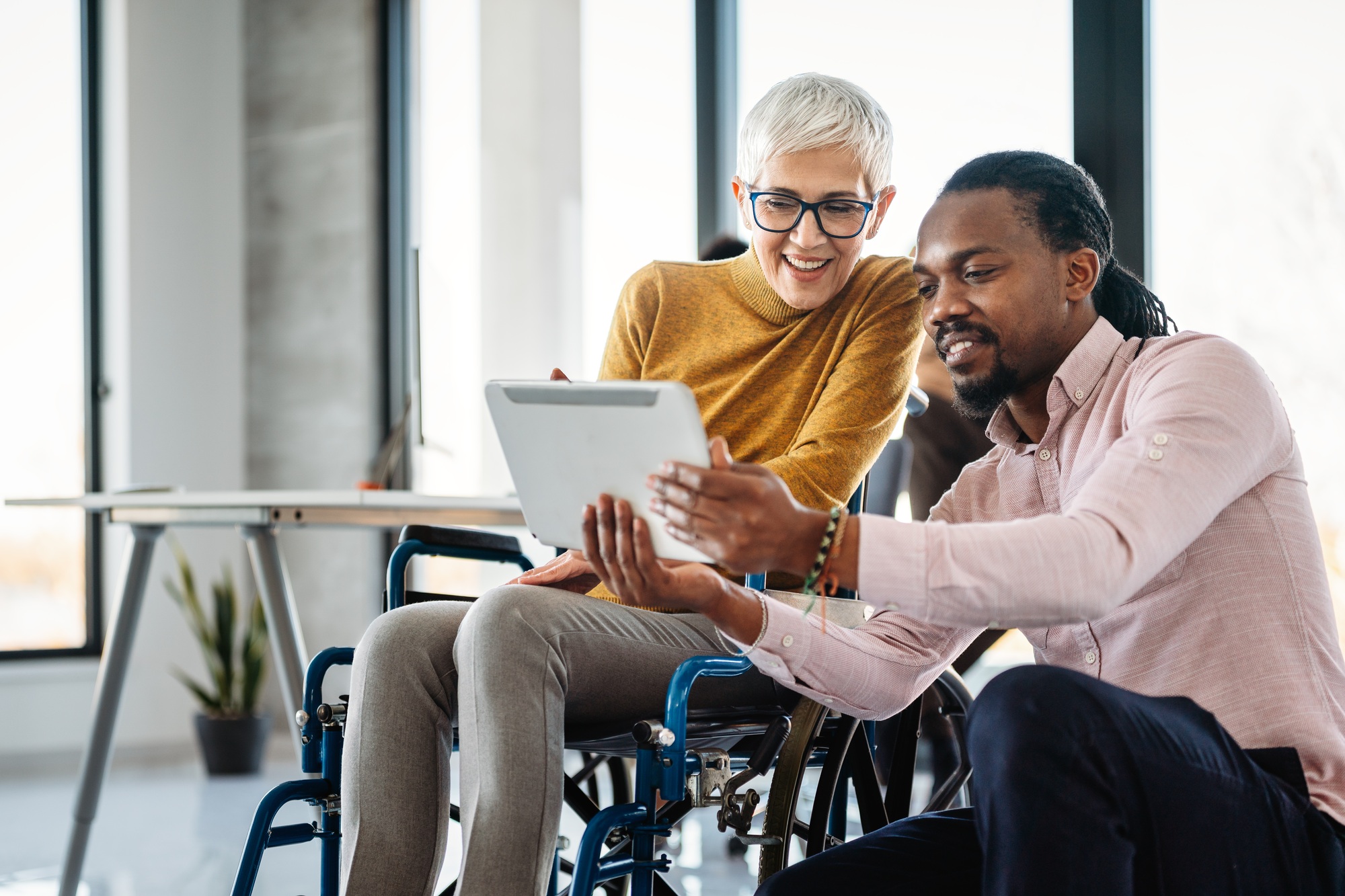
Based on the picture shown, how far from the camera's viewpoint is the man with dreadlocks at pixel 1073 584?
95 centimetres

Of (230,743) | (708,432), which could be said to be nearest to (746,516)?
(708,432)

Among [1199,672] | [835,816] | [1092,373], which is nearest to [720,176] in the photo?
[835,816]

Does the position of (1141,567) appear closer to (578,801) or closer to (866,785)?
(866,785)

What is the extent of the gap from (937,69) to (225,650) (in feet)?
9.96

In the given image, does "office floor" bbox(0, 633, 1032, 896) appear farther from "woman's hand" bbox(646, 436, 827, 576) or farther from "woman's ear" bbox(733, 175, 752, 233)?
"woman's hand" bbox(646, 436, 827, 576)

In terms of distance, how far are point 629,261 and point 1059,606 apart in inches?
126

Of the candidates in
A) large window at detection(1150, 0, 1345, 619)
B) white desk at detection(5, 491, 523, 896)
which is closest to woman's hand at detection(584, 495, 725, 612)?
white desk at detection(5, 491, 523, 896)

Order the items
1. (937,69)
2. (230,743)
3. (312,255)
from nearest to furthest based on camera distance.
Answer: (937,69), (230,743), (312,255)

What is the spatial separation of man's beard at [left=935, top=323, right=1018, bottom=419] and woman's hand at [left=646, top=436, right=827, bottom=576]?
35 cm

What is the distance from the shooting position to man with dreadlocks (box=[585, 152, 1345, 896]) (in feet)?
3.12

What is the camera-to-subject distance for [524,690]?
1.32 metres

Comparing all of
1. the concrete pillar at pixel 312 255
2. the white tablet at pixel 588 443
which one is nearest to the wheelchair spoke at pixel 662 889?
the white tablet at pixel 588 443

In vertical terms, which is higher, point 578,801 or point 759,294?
point 759,294

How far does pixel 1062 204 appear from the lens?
1255 mm
